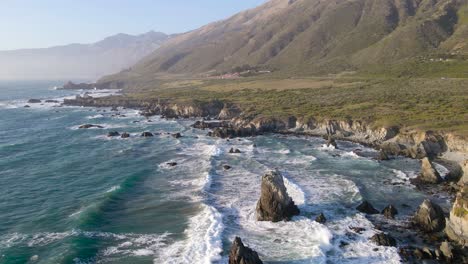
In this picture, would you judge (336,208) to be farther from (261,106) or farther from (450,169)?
(261,106)

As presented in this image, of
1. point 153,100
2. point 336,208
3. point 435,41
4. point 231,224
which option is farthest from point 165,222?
point 435,41

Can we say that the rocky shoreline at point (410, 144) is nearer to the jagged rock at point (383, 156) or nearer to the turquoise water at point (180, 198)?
the jagged rock at point (383, 156)

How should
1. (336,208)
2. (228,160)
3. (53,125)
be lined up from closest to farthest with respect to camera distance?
(336,208)
(228,160)
(53,125)

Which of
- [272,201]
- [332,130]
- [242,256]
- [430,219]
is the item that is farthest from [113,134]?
[430,219]

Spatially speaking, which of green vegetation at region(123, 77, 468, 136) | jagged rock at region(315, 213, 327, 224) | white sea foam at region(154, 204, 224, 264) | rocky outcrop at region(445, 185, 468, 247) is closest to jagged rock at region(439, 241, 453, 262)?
rocky outcrop at region(445, 185, 468, 247)

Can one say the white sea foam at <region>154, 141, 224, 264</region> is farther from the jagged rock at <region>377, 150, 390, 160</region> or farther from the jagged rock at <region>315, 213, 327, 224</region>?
the jagged rock at <region>377, 150, 390, 160</region>

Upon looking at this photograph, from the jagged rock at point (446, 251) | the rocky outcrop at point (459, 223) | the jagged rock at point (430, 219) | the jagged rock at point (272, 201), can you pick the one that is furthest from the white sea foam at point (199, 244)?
the rocky outcrop at point (459, 223)
